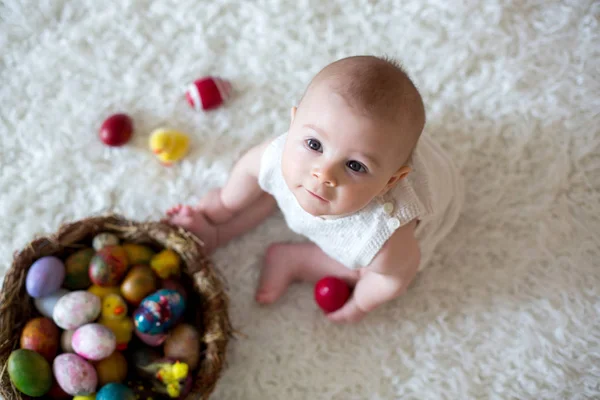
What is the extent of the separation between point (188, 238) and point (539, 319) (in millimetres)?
741

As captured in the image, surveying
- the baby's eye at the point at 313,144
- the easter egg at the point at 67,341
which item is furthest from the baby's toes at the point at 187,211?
the baby's eye at the point at 313,144

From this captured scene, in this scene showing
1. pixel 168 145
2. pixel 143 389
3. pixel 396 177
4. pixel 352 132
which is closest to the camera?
pixel 352 132

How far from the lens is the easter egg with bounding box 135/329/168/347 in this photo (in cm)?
107

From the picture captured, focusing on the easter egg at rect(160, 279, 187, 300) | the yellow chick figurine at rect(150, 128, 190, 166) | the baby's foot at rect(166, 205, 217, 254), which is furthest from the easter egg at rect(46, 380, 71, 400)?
the yellow chick figurine at rect(150, 128, 190, 166)

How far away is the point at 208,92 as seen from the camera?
1310mm

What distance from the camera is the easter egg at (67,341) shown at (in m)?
1.05

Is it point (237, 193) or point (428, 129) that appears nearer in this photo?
point (237, 193)

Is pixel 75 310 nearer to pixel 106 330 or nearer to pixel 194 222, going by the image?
pixel 106 330

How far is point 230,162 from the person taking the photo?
4.32 ft

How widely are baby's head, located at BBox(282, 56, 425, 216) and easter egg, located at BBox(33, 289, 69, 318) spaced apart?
50cm

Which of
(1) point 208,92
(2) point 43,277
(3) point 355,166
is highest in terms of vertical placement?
(3) point 355,166

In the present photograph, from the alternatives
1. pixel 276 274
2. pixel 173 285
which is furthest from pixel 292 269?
pixel 173 285

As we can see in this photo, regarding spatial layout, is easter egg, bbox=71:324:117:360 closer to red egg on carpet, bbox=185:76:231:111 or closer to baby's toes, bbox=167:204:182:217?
baby's toes, bbox=167:204:182:217

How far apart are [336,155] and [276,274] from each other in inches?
17.5
